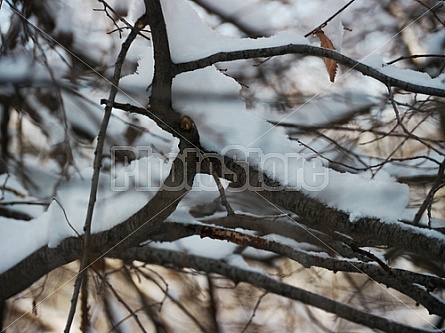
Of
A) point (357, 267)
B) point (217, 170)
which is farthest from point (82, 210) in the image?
point (357, 267)

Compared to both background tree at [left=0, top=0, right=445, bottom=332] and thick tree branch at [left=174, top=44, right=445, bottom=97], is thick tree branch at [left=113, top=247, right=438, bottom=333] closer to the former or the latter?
background tree at [left=0, top=0, right=445, bottom=332]

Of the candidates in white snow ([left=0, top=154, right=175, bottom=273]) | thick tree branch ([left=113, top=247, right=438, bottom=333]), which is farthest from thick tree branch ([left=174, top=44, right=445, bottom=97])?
thick tree branch ([left=113, top=247, right=438, bottom=333])

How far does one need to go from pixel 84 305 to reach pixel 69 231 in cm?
36

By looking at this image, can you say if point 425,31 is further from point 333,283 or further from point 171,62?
point 171,62

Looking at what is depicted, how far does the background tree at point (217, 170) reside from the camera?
938mm

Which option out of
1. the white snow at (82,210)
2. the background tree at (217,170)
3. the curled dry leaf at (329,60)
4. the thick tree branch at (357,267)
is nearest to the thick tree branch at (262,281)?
the background tree at (217,170)

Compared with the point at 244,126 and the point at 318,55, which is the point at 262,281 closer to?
the point at 244,126

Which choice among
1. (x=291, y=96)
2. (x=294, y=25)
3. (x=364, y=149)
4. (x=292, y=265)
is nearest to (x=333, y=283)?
(x=292, y=265)

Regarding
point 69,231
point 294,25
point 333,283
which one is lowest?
point 333,283

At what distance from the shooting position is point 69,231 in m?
1.22

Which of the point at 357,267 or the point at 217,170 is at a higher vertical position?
the point at 217,170

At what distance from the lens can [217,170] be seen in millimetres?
984

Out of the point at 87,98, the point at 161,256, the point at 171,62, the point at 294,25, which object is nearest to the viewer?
the point at 171,62

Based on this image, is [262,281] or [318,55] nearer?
[318,55]
